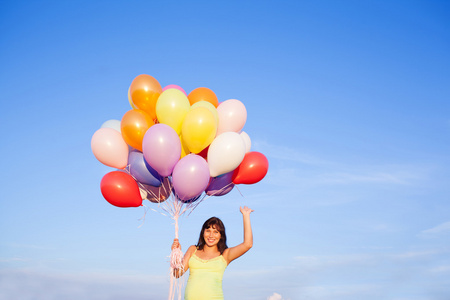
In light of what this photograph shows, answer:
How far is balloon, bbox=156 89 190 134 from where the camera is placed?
564 cm

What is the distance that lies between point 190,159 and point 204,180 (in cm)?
32

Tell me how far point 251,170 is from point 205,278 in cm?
207

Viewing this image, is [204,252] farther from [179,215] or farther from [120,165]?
[120,165]

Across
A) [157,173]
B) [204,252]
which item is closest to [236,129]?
[157,173]

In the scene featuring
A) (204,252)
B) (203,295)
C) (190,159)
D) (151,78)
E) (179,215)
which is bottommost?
(203,295)

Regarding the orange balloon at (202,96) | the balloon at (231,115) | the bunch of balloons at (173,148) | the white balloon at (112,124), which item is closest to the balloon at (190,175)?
the bunch of balloons at (173,148)

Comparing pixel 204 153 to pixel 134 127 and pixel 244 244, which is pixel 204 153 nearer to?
pixel 134 127

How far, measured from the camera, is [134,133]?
18.7 feet

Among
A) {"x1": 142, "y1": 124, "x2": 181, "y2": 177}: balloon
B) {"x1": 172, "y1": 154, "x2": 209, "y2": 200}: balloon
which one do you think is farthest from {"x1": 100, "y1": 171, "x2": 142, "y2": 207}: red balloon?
{"x1": 172, "y1": 154, "x2": 209, "y2": 200}: balloon

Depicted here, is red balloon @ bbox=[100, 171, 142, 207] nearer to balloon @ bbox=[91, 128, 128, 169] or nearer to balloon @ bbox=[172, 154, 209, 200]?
balloon @ bbox=[91, 128, 128, 169]

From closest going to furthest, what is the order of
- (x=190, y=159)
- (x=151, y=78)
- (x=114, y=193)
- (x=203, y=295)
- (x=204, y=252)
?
1. (x=203, y=295)
2. (x=204, y=252)
3. (x=190, y=159)
4. (x=114, y=193)
5. (x=151, y=78)

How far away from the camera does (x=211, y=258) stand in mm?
4504

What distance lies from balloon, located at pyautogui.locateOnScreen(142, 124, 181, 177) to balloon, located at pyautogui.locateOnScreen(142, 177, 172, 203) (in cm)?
54

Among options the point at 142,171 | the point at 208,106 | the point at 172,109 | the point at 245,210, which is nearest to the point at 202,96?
the point at 208,106
